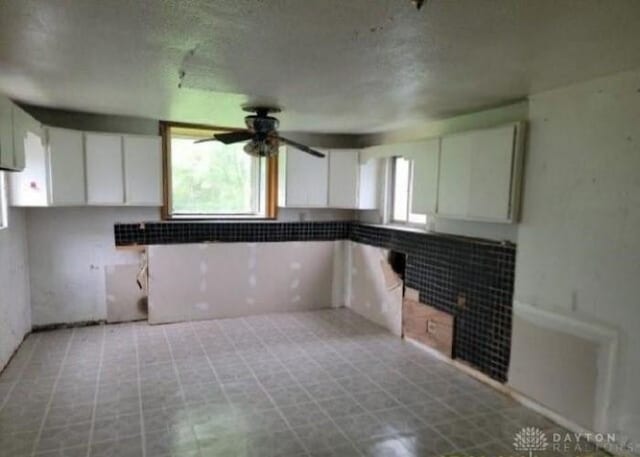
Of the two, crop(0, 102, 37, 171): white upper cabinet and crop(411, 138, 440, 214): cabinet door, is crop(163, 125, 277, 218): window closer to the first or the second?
crop(0, 102, 37, 171): white upper cabinet

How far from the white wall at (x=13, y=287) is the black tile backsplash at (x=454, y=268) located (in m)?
0.87

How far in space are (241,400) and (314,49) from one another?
7.78 feet

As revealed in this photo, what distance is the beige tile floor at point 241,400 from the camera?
249 centimetres

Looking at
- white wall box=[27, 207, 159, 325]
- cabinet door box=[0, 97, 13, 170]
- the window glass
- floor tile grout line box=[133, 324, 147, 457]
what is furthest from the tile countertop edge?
cabinet door box=[0, 97, 13, 170]

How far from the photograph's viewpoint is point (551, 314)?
281cm

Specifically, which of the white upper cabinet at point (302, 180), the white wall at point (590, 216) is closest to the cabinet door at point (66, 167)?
the white upper cabinet at point (302, 180)

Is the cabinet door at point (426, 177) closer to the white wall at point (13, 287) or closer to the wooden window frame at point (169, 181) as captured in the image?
the wooden window frame at point (169, 181)

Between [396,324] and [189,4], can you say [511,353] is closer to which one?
[396,324]

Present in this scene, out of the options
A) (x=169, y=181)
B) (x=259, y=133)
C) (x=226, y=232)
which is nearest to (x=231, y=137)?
(x=259, y=133)

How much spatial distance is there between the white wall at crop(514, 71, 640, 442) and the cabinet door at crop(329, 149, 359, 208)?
2298 millimetres

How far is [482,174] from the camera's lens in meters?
3.23

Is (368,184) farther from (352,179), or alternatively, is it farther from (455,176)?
(455,176)

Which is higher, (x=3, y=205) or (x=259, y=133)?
(x=259, y=133)

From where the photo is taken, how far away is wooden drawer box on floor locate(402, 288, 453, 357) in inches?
148
